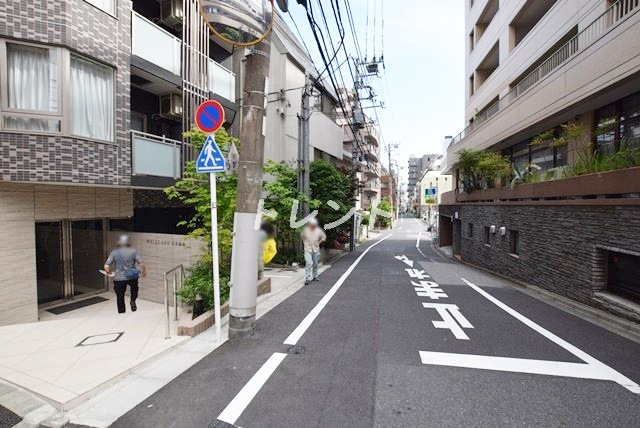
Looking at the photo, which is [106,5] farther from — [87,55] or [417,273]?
[417,273]

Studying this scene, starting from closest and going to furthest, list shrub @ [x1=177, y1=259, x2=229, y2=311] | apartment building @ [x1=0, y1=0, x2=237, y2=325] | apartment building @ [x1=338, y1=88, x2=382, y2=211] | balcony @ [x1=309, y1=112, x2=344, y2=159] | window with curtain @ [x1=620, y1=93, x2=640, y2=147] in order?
shrub @ [x1=177, y1=259, x2=229, y2=311]
apartment building @ [x1=0, y1=0, x2=237, y2=325]
window with curtain @ [x1=620, y1=93, x2=640, y2=147]
balcony @ [x1=309, y1=112, x2=344, y2=159]
apartment building @ [x1=338, y1=88, x2=382, y2=211]

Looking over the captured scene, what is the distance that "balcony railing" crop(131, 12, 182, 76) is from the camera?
758 centimetres

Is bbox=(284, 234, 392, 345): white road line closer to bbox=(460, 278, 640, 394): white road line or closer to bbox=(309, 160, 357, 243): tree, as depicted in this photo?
bbox=(460, 278, 640, 394): white road line

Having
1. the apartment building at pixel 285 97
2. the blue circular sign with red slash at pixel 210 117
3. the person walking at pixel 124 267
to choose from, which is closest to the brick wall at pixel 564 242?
the blue circular sign with red slash at pixel 210 117

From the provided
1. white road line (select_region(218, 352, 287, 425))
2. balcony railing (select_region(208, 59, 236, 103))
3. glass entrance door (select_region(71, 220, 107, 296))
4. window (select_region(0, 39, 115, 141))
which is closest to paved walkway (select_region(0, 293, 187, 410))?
white road line (select_region(218, 352, 287, 425))

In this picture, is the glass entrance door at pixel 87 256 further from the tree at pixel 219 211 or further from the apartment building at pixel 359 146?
the apartment building at pixel 359 146

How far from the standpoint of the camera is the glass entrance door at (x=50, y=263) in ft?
23.9

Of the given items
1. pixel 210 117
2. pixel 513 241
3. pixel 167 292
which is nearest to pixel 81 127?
pixel 210 117

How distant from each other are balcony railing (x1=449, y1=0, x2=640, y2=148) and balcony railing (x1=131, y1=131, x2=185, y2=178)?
11.4 meters

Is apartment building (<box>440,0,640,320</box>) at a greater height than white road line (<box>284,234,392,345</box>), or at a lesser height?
greater

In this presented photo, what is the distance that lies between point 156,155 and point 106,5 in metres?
3.44

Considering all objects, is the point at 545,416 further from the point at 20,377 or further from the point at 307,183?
the point at 307,183

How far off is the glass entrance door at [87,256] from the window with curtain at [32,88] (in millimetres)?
3011

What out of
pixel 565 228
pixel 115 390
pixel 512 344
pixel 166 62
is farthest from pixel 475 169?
pixel 115 390
